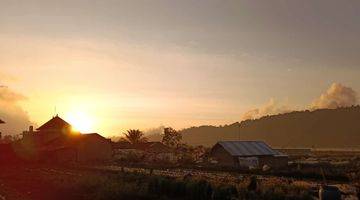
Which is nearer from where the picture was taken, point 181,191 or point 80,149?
point 181,191

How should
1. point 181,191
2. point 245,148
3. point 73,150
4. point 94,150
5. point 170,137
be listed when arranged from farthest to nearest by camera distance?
point 170,137, point 94,150, point 73,150, point 245,148, point 181,191

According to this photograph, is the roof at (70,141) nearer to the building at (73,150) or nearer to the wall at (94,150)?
the building at (73,150)

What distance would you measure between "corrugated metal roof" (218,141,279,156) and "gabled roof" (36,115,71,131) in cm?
3481

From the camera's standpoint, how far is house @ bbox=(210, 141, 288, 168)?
68.4m

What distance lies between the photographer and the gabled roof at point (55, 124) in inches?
3700

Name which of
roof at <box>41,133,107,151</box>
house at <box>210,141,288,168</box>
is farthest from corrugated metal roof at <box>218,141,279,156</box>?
roof at <box>41,133,107,151</box>

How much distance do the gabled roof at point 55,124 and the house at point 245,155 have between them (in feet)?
107

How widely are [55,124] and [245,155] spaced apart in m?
40.0

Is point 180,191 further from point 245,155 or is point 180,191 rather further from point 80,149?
point 80,149

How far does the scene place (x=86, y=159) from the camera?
3019 inches

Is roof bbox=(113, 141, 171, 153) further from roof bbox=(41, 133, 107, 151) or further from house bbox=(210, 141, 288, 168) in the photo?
house bbox=(210, 141, 288, 168)

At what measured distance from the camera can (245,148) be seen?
233 ft

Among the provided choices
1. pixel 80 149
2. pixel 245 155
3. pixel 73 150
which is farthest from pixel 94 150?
pixel 245 155

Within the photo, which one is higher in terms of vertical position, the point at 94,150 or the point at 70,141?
the point at 70,141
